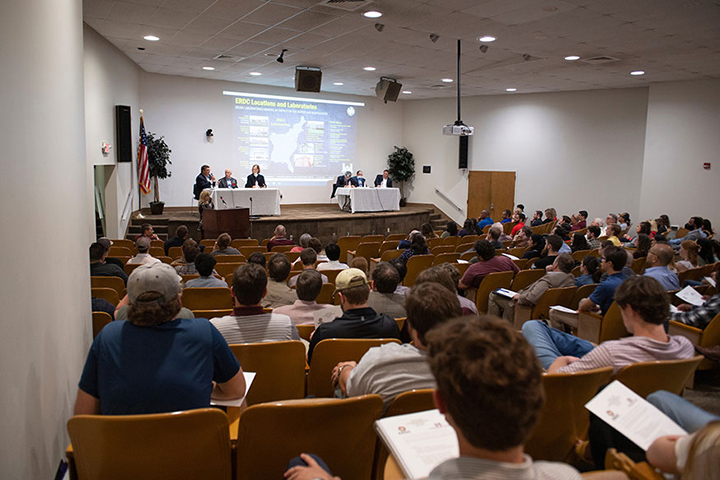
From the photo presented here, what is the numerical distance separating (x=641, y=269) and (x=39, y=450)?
6.55m

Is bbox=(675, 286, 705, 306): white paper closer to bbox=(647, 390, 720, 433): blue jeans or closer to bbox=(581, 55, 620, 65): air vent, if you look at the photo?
bbox=(647, 390, 720, 433): blue jeans

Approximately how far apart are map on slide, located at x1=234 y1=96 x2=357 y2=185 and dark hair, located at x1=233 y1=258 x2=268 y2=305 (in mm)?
12156

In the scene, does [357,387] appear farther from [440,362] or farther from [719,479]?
[719,479]

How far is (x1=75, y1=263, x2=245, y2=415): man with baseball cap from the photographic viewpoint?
1993 mm

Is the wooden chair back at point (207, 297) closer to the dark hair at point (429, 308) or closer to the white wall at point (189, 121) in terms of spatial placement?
the dark hair at point (429, 308)

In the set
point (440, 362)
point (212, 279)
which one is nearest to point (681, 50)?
point (212, 279)

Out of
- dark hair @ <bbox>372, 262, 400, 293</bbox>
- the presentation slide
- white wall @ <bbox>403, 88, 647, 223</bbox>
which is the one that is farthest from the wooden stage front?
dark hair @ <bbox>372, 262, 400, 293</bbox>

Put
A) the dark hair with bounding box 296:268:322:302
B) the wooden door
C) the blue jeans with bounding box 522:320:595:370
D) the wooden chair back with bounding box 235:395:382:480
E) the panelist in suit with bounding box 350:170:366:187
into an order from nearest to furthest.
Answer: the wooden chair back with bounding box 235:395:382:480, the blue jeans with bounding box 522:320:595:370, the dark hair with bounding box 296:268:322:302, the panelist in suit with bounding box 350:170:366:187, the wooden door

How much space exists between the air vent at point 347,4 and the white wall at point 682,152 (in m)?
8.85

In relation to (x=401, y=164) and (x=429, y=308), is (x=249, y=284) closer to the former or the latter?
(x=429, y=308)

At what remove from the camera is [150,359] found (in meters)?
2.02

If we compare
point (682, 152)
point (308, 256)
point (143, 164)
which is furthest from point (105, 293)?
point (682, 152)

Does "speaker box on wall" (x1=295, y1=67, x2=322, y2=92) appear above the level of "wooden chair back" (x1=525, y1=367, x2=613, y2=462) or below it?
above

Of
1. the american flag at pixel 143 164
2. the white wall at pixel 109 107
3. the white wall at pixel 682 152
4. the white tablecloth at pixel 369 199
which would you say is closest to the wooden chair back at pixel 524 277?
the white wall at pixel 109 107
